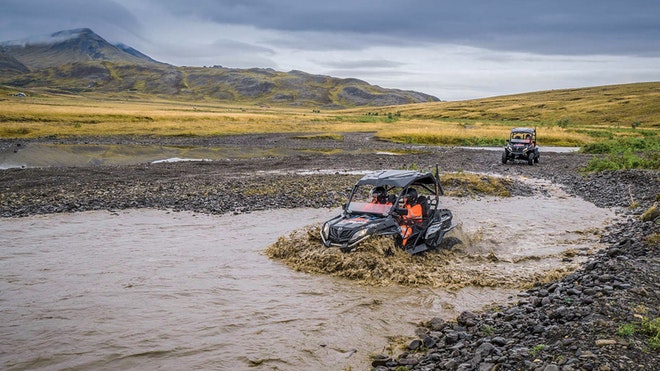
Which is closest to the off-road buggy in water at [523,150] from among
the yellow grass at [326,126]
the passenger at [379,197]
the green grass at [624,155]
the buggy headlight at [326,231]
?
the green grass at [624,155]

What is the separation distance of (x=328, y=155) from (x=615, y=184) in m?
22.6

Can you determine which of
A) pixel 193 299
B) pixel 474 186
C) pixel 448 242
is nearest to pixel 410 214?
pixel 448 242

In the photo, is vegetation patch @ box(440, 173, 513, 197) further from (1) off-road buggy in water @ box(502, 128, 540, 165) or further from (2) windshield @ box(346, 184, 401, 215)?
(2) windshield @ box(346, 184, 401, 215)

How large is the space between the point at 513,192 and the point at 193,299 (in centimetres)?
1918

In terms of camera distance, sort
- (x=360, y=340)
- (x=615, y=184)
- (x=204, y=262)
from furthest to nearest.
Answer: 1. (x=615, y=184)
2. (x=204, y=262)
3. (x=360, y=340)

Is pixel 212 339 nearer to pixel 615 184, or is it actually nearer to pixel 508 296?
pixel 508 296

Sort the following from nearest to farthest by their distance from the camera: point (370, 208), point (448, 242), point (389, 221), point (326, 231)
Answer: point (389, 221), point (326, 231), point (370, 208), point (448, 242)

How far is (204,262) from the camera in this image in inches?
541

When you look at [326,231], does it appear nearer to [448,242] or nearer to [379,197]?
[379,197]

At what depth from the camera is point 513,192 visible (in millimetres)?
25641

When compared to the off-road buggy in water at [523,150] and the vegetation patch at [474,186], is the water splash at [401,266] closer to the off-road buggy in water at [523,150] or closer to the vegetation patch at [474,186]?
the vegetation patch at [474,186]

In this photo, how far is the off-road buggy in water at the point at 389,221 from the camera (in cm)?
1241

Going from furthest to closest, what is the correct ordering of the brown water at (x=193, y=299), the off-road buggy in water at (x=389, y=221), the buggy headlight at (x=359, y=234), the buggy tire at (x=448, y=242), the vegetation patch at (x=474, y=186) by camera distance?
the vegetation patch at (x=474, y=186)
the buggy tire at (x=448, y=242)
the off-road buggy in water at (x=389, y=221)
the buggy headlight at (x=359, y=234)
the brown water at (x=193, y=299)

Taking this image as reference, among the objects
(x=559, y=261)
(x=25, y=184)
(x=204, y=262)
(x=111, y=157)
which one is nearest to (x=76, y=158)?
(x=111, y=157)
